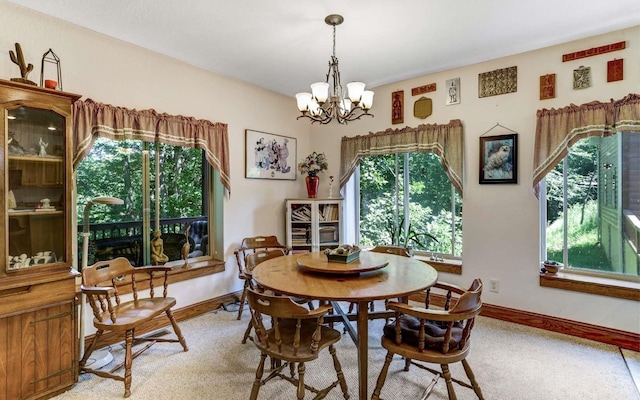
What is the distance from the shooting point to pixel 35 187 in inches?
85.1

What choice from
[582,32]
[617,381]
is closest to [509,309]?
[617,381]

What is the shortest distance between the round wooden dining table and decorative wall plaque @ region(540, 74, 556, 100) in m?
2.03

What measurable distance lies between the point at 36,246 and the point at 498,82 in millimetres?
4113

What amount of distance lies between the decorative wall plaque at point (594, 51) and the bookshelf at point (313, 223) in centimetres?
270

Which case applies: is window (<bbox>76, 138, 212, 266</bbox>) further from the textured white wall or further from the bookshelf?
the bookshelf

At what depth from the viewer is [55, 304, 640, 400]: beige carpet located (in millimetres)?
2078

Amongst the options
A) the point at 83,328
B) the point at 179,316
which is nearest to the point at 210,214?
the point at 179,316

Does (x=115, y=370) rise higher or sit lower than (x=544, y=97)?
lower

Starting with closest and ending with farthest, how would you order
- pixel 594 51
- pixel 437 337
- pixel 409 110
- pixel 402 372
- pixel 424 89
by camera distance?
pixel 437 337, pixel 402 372, pixel 594 51, pixel 424 89, pixel 409 110

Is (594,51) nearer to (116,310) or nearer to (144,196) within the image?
(144,196)

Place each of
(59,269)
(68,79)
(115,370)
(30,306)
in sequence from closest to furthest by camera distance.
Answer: (30,306) → (59,269) → (115,370) → (68,79)

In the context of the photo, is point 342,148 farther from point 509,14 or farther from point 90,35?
point 90,35

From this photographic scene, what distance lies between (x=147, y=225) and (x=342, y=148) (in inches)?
99.0

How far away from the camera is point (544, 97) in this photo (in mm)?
3010
